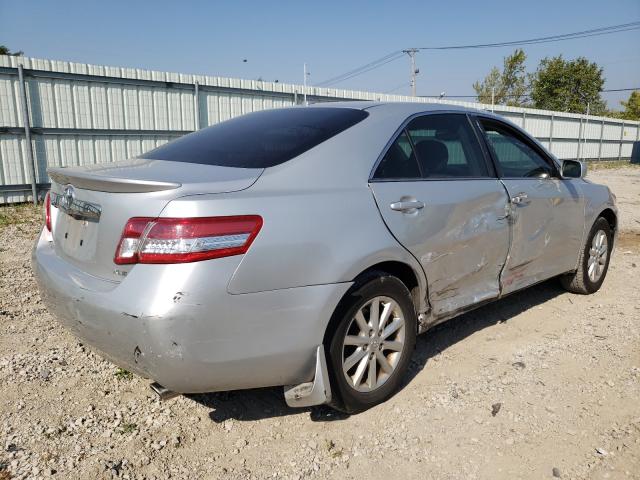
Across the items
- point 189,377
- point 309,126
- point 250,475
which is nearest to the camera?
point 189,377

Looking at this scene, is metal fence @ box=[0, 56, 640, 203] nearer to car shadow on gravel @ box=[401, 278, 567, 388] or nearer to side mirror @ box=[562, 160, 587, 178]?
car shadow on gravel @ box=[401, 278, 567, 388]

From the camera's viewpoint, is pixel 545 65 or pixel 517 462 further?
pixel 545 65

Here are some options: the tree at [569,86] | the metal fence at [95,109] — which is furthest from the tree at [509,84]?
the metal fence at [95,109]

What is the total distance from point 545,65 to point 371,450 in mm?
50867

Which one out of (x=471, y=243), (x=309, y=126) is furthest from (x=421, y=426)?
(x=309, y=126)

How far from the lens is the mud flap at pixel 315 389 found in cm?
232

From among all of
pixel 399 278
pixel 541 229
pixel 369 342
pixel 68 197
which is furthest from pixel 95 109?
pixel 369 342

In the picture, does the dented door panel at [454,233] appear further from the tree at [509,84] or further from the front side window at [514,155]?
the tree at [509,84]

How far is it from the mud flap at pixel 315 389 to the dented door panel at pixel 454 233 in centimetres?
74

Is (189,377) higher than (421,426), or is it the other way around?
(189,377)

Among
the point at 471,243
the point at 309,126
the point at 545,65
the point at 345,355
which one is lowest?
the point at 345,355

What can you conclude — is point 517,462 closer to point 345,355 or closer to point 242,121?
point 345,355

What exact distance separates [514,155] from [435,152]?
104 cm

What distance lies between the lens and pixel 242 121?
3.27 metres
